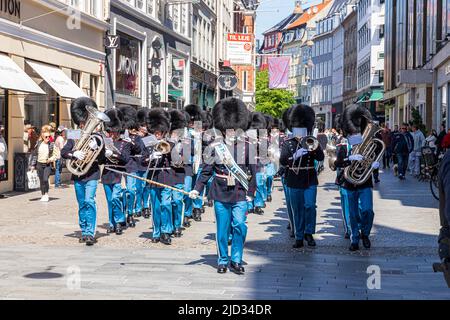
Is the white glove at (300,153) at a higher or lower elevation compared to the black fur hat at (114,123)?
lower

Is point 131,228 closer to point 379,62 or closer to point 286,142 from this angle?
point 286,142

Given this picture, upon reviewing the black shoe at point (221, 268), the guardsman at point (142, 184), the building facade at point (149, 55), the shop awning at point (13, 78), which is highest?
the building facade at point (149, 55)

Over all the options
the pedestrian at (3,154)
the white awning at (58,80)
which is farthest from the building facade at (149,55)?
the pedestrian at (3,154)

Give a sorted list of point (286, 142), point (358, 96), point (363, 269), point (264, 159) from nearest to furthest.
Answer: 1. point (363, 269)
2. point (286, 142)
3. point (264, 159)
4. point (358, 96)

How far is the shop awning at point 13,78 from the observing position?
63.1 feet

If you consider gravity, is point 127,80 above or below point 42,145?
above

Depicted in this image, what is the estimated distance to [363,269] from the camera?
10.2m

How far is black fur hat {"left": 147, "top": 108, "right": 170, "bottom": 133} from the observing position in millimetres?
13883

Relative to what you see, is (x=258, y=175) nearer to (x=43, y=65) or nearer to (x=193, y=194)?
(x=193, y=194)

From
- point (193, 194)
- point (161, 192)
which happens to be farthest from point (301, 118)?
point (193, 194)

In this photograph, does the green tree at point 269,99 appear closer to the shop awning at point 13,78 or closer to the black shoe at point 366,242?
the shop awning at point 13,78

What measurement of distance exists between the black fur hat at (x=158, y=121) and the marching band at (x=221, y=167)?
0.02m
